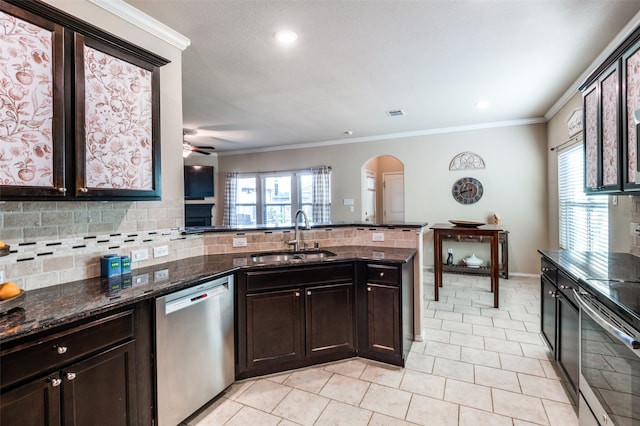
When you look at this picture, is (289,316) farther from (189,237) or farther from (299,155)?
(299,155)

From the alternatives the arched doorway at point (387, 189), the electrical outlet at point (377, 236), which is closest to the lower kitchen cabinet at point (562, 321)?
the electrical outlet at point (377, 236)

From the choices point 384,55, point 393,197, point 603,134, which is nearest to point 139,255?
point 384,55

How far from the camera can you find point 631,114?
6.08 ft

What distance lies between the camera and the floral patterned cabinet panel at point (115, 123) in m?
1.68

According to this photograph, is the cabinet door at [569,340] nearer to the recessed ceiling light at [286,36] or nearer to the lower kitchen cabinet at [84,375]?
the lower kitchen cabinet at [84,375]

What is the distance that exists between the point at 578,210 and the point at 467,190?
182cm

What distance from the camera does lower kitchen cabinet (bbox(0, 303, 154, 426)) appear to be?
116 centimetres

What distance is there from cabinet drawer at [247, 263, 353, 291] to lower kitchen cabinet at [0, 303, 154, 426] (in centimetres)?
80

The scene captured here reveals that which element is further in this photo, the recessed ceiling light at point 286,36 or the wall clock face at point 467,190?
the wall clock face at point 467,190

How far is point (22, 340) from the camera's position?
1166 mm

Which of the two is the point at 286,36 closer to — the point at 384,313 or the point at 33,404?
the point at 384,313

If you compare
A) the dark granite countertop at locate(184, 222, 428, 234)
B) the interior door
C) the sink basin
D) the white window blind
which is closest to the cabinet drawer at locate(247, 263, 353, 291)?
the sink basin

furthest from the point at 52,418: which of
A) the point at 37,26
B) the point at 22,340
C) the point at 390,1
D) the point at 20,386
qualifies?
the point at 390,1

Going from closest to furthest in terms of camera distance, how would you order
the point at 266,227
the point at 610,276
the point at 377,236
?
the point at 610,276, the point at 266,227, the point at 377,236
